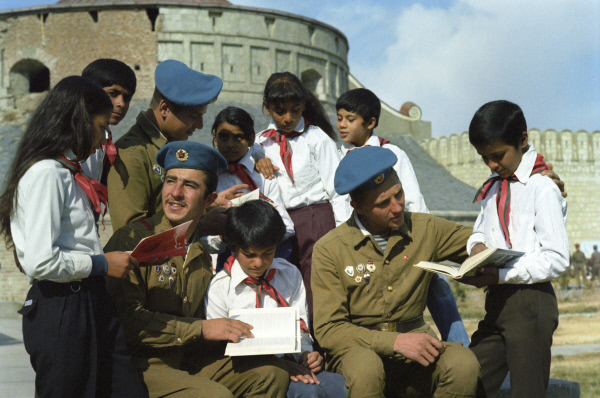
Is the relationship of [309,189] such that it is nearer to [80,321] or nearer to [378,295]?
[378,295]

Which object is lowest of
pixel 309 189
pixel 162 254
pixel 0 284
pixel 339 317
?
pixel 0 284

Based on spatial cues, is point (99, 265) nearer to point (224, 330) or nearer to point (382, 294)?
point (224, 330)

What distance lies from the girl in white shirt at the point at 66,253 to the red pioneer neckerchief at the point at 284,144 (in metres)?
1.76

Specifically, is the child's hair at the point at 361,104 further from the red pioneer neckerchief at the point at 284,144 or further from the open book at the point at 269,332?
the open book at the point at 269,332

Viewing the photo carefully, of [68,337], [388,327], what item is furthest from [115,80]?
[388,327]

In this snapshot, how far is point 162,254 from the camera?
331 centimetres

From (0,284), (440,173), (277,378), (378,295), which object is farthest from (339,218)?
(440,173)

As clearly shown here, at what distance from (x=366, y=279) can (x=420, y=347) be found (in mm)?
509

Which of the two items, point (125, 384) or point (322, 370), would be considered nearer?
point (125, 384)

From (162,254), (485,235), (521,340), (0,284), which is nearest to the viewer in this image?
(162,254)

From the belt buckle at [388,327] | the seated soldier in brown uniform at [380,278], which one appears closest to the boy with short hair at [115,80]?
the seated soldier in brown uniform at [380,278]

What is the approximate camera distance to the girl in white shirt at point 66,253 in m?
3.02

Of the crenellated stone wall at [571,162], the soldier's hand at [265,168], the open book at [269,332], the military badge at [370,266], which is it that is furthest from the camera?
the crenellated stone wall at [571,162]

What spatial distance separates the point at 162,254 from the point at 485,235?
5.98 ft
